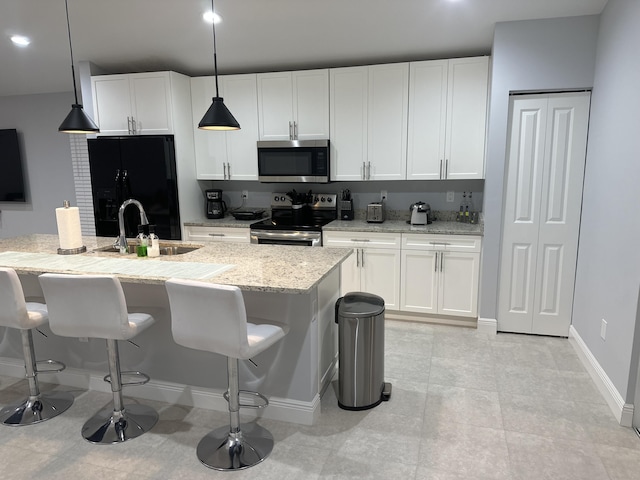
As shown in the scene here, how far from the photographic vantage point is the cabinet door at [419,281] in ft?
12.8

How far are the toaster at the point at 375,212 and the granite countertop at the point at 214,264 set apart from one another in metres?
1.56

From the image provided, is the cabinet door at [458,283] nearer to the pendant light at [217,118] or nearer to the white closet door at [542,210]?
the white closet door at [542,210]

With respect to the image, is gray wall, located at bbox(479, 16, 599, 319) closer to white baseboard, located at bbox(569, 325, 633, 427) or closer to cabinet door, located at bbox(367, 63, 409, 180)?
cabinet door, located at bbox(367, 63, 409, 180)

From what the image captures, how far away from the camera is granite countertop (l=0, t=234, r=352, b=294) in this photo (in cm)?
212

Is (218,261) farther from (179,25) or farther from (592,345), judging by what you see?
(592,345)

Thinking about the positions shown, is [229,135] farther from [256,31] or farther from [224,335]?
[224,335]

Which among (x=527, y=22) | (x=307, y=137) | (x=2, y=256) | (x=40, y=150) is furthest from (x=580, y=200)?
(x=40, y=150)

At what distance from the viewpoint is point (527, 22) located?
326 centimetres

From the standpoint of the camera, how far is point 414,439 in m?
2.30

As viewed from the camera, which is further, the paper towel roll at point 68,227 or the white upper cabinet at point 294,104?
the white upper cabinet at point 294,104

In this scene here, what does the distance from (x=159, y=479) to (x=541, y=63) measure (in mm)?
3700

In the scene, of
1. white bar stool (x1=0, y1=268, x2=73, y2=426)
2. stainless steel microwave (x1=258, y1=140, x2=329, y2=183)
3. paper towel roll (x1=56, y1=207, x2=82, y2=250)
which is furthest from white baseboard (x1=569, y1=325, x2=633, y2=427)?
paper towel roll (x1=56, y1=207, x2=82, y2=250)

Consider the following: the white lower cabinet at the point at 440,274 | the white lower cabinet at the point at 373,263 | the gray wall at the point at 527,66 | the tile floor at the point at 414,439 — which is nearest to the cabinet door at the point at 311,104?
the white lower cabinet at the point at 373,263

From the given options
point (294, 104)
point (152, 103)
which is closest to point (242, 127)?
point (294, 104)
